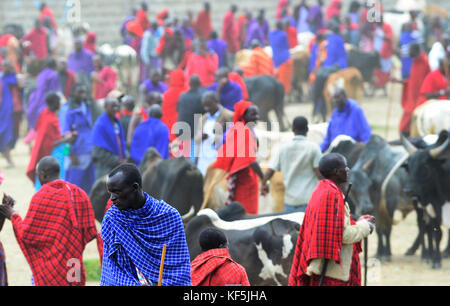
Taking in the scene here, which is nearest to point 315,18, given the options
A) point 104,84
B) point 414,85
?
point 104,84

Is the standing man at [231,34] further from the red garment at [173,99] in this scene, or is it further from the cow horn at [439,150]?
the cow horn at [439,150]

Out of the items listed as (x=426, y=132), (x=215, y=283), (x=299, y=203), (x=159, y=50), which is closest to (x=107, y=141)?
(x=299, y=203)

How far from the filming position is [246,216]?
23.2 ft

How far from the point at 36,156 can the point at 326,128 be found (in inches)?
130

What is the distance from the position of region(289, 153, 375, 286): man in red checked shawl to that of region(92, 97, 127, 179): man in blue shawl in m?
4.12

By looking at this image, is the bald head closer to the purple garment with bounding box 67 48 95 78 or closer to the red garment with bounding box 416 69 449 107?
the red garment with bounding box 416 69 449 107

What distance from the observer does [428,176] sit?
8.75m

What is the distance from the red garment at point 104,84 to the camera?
15633 mm

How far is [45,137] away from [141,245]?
603 centimetres

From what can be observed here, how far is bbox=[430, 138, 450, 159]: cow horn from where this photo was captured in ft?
28.4

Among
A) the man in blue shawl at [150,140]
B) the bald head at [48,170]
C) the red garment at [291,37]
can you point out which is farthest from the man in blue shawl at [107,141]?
the red garment at [291,37]

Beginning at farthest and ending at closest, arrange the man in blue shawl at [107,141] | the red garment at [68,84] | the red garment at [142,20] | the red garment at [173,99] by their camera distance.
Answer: the red garment at [142,20]
the red garment at [68,84]
the red garment at [173,99]
the man in blue shawl at [107,141]

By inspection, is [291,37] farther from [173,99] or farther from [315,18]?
[173,99]

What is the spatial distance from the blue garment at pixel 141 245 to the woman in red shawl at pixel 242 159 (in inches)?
154
